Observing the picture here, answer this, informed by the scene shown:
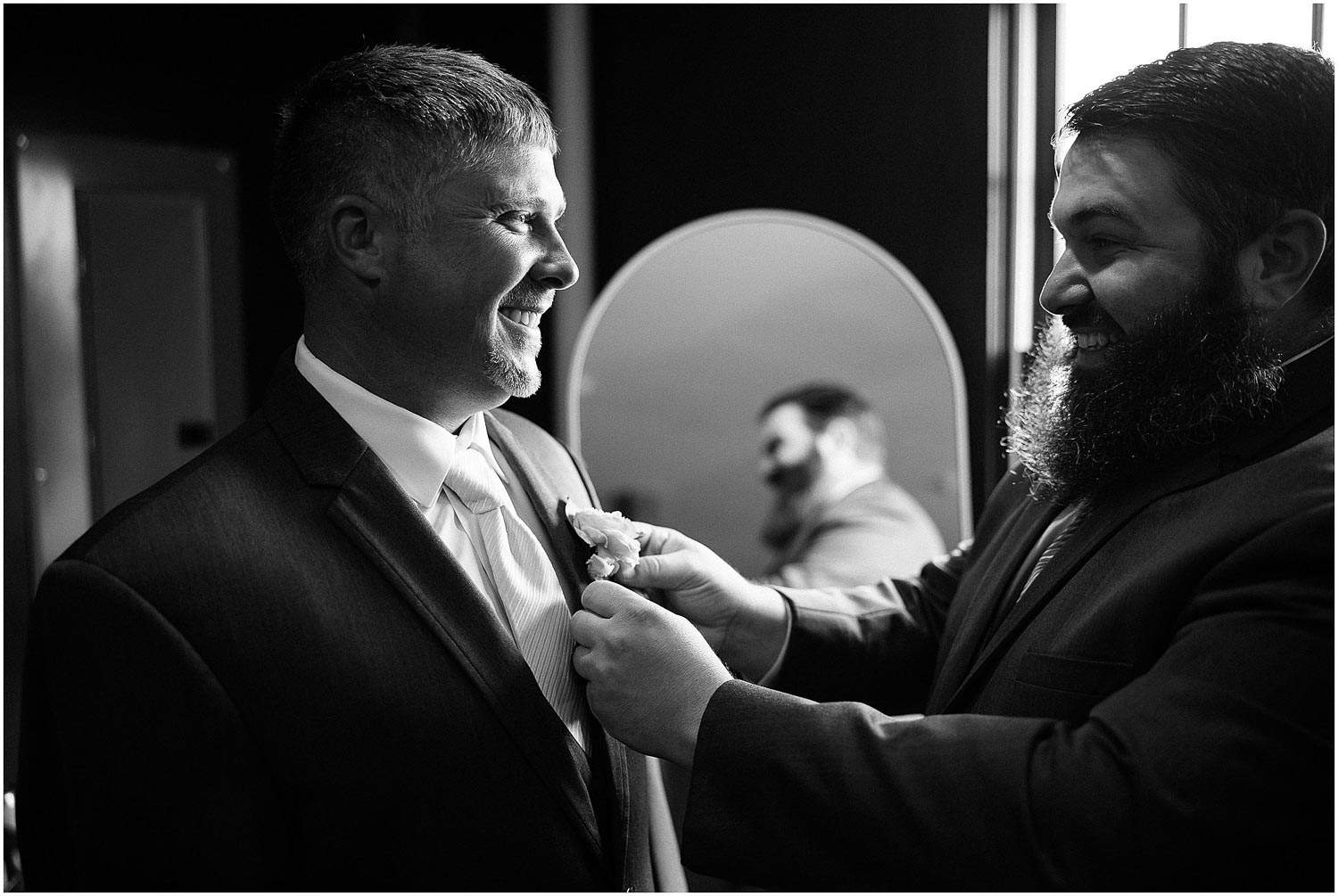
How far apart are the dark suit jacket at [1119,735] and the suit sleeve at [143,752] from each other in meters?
0.60

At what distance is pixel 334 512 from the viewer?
1.44m

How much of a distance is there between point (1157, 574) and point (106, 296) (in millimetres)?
3592

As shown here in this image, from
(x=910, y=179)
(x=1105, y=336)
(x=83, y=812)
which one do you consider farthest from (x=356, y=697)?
(x=910, y=179)

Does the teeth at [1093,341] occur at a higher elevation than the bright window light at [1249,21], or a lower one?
lower

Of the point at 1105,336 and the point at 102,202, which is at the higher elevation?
the point at 102,202

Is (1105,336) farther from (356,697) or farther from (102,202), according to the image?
(102,202)

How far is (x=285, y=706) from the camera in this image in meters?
1.34

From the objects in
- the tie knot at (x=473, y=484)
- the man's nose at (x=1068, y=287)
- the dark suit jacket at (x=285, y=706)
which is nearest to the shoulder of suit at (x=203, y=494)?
the dark suit jacket at (x=285, y=706)

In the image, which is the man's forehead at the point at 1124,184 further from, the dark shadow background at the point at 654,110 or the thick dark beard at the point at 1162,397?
the dark shadow background at the point at 654,110

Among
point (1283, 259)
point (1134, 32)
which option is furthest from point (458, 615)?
point (1134, 32)

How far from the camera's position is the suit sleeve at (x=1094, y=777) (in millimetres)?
1300

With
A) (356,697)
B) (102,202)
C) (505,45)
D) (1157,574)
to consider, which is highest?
(505,45)

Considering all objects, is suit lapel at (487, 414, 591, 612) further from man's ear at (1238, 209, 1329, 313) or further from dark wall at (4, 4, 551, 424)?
dark wall at (4, 4, 551, 424)

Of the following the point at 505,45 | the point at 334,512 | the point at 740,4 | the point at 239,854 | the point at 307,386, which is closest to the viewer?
the point at 239,854
